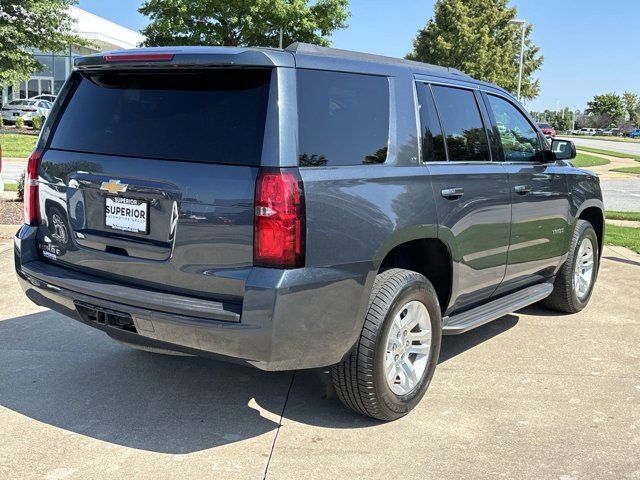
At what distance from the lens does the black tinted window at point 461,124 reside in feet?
13.7

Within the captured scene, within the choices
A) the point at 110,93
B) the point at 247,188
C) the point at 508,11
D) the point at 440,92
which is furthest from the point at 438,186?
the point at 508,11

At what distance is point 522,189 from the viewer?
15.5 feet

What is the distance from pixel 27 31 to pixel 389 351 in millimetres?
27962

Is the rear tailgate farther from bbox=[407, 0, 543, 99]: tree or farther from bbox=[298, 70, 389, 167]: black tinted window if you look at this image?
bbox=[407, 0, 543, 99]: tree

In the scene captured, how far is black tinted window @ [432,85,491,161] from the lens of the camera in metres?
4.17

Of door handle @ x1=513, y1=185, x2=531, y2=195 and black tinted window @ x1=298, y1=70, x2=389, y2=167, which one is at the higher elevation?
black tinted window @ x1=298, y1=70, x2=389, y2=167

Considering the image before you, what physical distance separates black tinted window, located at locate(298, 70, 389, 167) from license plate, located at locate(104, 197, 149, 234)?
83 centimetres

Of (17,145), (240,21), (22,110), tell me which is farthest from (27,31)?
(22,110)

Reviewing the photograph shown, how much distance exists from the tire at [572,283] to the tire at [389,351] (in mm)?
2188

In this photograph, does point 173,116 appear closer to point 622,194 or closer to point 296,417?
point 296,417

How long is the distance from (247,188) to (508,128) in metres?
2.63

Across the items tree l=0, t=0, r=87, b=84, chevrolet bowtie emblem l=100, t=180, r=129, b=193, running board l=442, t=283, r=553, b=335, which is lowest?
running board l=442, t=283, r=553, b=335

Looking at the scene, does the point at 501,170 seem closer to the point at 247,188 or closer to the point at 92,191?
the point at 247,188

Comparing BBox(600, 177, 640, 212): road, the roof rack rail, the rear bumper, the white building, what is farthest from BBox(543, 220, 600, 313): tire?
the white building
